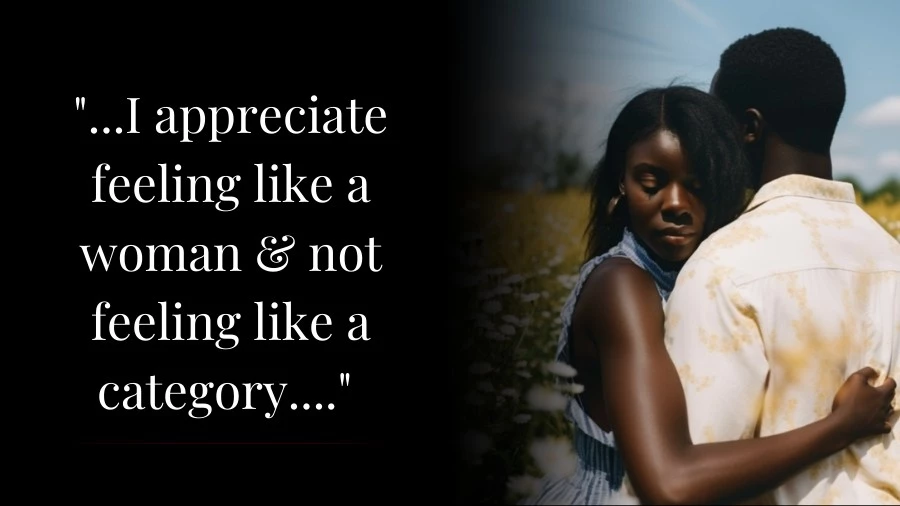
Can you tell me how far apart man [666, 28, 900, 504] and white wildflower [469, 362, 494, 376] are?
1.81 ft

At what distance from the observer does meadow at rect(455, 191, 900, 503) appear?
2.38 meters

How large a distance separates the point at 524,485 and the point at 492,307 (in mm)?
434

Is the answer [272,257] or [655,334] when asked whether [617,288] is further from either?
[272,257]

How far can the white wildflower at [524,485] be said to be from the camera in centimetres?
234

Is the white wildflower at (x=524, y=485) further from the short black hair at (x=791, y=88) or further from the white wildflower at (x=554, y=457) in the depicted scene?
the short black hair at (x=791, y=88)

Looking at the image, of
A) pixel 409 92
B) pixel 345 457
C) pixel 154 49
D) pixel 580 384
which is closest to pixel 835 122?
pixel 580 384

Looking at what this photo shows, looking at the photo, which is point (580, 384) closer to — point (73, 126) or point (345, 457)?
point (345, 457)

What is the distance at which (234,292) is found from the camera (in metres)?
2.62

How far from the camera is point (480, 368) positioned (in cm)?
246

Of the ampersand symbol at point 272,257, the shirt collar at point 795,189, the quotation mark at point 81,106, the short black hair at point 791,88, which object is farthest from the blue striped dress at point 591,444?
the quotation mark at point 81,106

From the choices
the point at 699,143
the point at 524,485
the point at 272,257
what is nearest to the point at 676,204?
the point at 699,143

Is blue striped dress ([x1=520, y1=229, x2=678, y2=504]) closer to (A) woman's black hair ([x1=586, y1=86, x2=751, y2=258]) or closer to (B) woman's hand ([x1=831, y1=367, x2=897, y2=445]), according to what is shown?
(A) woman's black hair ([x1=586, y1=86, x2=751, y2=258])

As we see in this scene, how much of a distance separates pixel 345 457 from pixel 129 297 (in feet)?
2.33

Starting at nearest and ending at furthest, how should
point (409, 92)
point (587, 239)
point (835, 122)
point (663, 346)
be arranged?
1. point (663, 346)
2. point (835, 122)
3. point (587, 239)
4. point (409, 92)
